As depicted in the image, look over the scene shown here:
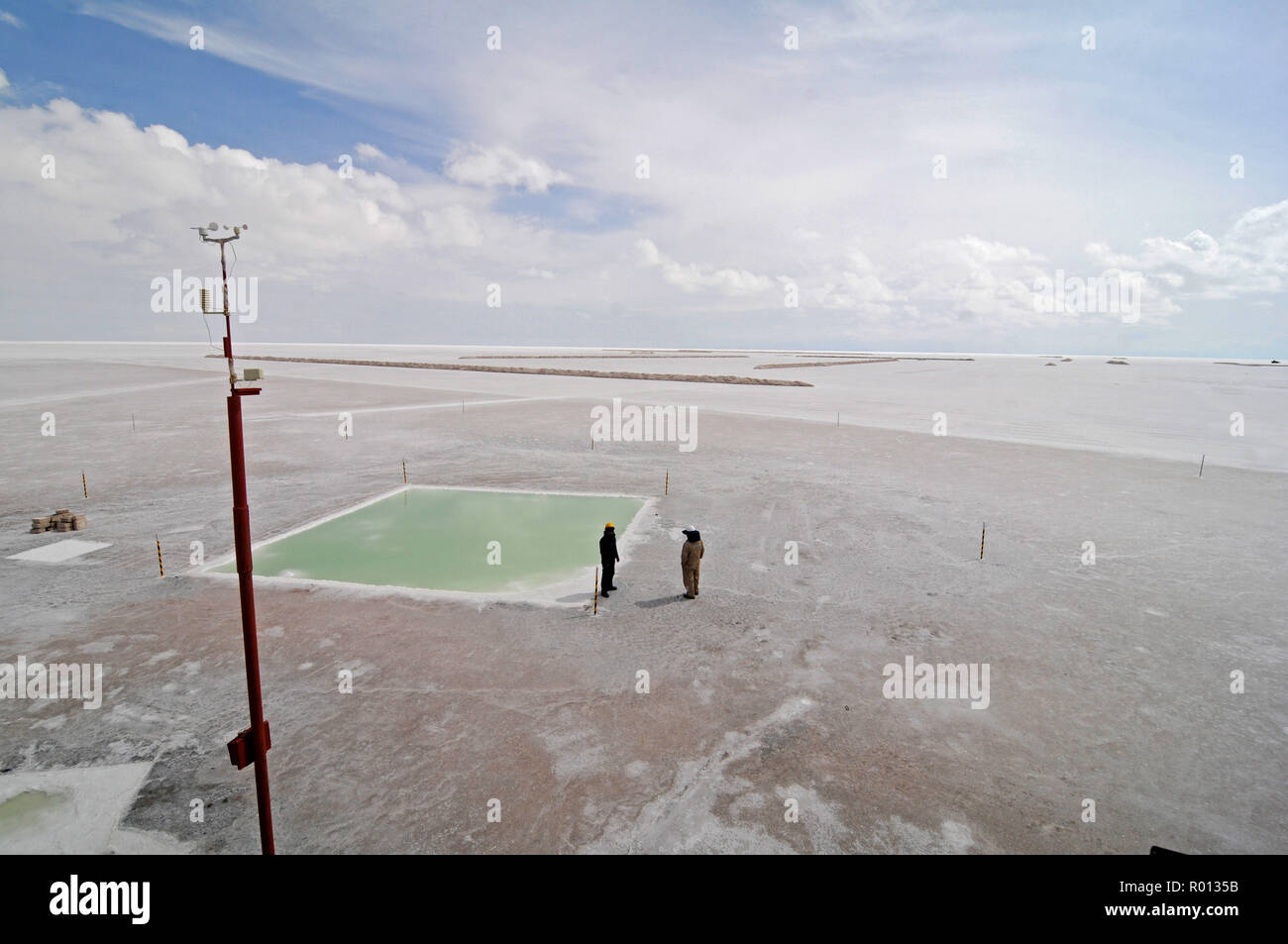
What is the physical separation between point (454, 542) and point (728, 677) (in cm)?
994

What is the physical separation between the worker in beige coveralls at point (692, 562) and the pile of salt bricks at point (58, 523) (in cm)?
1787

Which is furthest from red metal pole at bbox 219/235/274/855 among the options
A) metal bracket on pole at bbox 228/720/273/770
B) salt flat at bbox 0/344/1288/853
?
salt flat at bbox 0/344/1288/853

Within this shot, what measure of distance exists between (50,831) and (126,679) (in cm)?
372

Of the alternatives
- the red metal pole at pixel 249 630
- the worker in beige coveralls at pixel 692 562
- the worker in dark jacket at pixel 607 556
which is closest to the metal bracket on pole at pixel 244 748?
the red metal pole at pixel 249 630

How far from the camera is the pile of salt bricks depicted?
17.7 metres

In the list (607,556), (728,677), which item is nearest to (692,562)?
(607,556)

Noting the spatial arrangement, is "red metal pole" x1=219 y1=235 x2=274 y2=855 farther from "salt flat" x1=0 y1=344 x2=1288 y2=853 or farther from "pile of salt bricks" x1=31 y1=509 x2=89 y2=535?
"pile of salt bricks" x1=31 y1=509 x2=89 y2=535

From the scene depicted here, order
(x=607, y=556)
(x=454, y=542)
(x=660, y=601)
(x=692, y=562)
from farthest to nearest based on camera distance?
1. (x=454, y=542)
2. (x=660, y=601)
3. (x=607, y=556)
4. (x=692, y=562)

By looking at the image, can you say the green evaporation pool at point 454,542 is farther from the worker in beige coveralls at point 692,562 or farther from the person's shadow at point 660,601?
the worker in beige coveralls at point 692,562

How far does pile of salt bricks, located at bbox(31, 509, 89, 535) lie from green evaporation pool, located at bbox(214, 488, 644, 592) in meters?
6.31

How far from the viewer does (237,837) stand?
274 inches

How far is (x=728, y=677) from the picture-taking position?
10586 mm

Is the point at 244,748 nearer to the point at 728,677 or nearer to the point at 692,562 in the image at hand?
the point at 728,677
